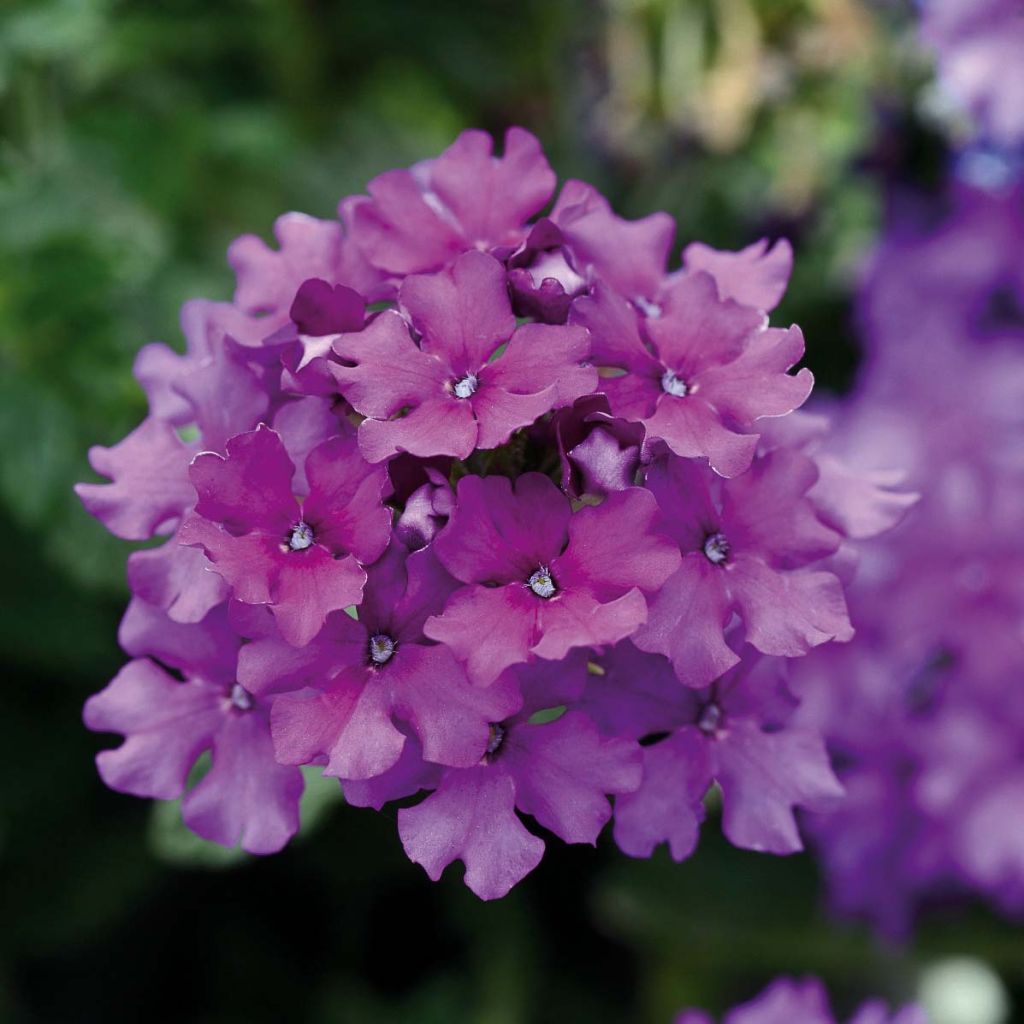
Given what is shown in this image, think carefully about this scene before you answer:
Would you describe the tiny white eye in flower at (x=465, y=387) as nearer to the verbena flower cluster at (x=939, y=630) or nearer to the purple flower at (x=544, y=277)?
the purple flower at (x=544, y=277)

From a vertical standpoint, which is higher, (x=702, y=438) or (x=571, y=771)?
(x=702, y=438)

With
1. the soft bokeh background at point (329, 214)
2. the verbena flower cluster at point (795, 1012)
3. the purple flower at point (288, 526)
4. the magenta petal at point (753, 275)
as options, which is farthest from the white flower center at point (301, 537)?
the soft bokeh background at point (329, 214)

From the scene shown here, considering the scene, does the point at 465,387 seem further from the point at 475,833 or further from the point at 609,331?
the point at 475,833

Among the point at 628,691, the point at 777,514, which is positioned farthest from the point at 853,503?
the point at 628,691

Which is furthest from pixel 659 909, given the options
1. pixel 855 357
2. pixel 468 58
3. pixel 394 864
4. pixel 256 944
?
pixel 468 58

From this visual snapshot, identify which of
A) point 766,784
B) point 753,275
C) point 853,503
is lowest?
point 766,784
